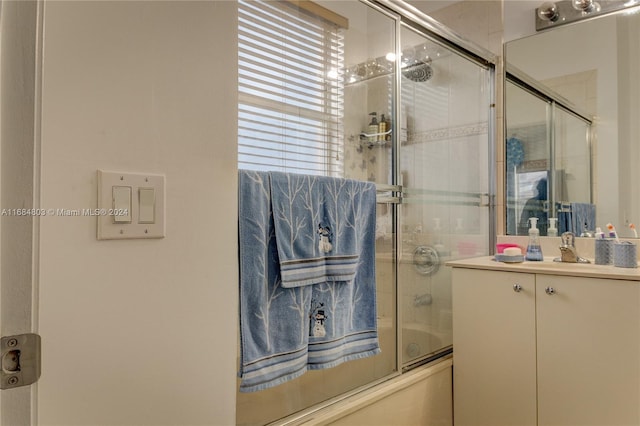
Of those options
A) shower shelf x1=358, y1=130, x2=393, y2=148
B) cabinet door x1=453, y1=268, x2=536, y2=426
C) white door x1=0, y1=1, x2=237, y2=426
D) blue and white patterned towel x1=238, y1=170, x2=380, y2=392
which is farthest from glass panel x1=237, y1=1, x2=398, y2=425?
white door x1=0, y1=1, x2=237, y2=426

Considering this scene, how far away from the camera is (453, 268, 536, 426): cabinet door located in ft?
5.11

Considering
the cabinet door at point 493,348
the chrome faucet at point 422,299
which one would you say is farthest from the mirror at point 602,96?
the chrome faucet at point 422,299

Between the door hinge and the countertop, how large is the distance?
1.54 meters

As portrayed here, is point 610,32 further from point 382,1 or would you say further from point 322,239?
point 322,239

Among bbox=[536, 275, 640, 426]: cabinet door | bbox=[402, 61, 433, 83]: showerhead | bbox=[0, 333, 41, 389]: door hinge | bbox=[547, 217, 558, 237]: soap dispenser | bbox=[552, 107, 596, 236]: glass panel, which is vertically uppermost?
bbox=[402, 61, 433, 83]: showerhead

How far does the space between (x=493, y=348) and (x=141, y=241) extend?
1.49m

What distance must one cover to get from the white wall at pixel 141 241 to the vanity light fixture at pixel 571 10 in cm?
182

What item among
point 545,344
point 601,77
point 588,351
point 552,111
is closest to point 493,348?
point 545,344

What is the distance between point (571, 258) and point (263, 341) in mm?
1356

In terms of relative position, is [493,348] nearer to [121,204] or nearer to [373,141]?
[373,141]

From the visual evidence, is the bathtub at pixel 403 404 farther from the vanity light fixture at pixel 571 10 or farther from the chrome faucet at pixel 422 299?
the vanity light fixture at pixel 571 10

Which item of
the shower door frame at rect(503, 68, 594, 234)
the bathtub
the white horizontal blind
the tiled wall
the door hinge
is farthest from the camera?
the tiled wall

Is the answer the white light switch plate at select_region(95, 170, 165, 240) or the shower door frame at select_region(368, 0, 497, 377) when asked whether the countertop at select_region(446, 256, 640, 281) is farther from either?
the white light switch plate at select_region(95, 170, 165, 240)

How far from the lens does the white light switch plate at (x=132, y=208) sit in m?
0.58
